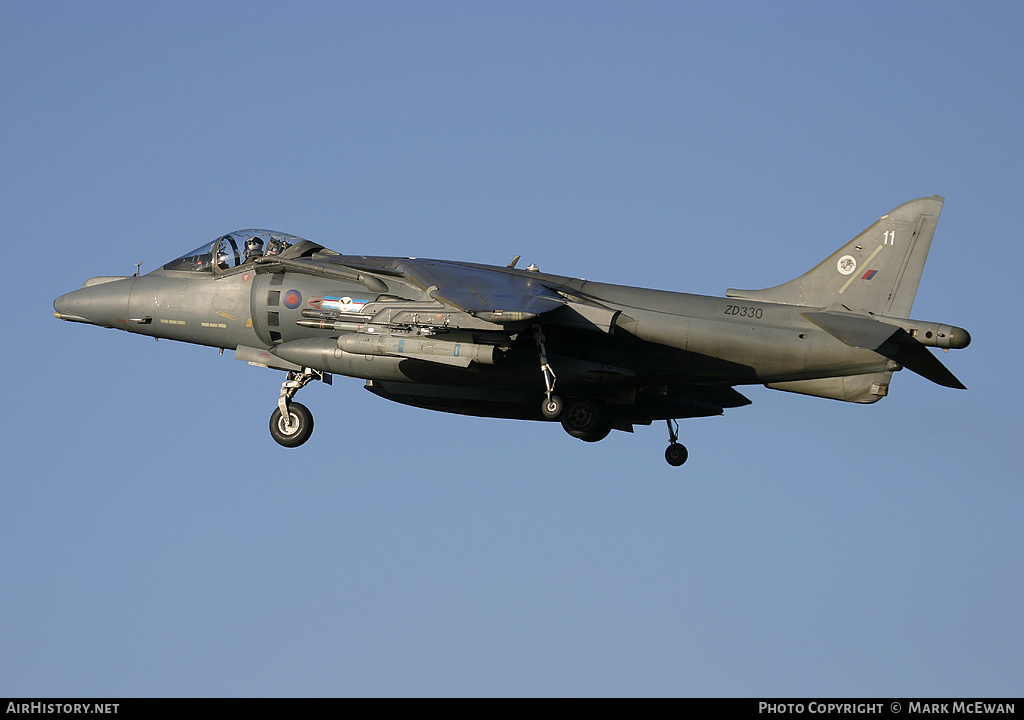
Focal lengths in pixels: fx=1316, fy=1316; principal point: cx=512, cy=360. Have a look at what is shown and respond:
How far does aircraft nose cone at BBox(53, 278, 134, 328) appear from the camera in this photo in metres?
25.5

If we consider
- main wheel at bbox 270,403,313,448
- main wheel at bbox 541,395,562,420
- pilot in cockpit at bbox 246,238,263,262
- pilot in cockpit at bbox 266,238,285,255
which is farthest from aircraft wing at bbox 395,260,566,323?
main wheel at bbox 270,403,313,448

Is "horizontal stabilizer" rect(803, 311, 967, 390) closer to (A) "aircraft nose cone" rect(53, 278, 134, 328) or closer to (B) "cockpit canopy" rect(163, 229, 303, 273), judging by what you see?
(B) "cockpit canopy" rect(163, 229, 303, 273)

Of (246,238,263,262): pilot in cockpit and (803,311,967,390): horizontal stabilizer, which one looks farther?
(246,238,263,262): pilot in cockpit

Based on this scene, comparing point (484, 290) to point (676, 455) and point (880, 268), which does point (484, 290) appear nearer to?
point (676, 455)

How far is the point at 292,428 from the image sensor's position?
24.6 metres

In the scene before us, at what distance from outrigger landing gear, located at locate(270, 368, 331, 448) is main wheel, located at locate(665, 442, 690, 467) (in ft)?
21.9

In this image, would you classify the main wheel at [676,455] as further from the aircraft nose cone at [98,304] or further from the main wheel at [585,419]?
the aircraft nose cone at [98,304]

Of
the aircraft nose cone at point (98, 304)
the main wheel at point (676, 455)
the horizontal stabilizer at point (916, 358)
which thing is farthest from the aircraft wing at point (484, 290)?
the aircraft nose cone at point (98, 304)
